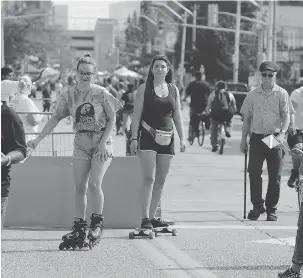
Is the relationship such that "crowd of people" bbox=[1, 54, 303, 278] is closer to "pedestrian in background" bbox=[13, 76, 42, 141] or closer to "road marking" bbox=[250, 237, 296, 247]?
"road marking" bbox=[250, 237, 296, 247]

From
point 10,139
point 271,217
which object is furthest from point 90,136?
point 271,217

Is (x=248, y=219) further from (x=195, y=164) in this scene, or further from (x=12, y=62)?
(x=12, y=62)

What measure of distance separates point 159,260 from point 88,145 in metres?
1.34

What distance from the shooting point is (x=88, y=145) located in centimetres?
901

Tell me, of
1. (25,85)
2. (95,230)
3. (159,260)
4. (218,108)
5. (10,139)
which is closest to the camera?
(10,139)

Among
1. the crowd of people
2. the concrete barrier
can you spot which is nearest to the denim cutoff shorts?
the crowd of people

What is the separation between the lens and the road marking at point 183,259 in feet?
25.3

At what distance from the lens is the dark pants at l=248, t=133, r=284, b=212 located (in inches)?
441

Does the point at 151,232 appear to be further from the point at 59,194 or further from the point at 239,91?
the point at 239,91

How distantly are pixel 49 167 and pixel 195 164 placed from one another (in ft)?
29.9

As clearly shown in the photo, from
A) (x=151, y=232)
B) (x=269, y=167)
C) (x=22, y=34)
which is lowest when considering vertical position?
(x=151, y=232)

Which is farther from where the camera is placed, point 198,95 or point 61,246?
point 198,95

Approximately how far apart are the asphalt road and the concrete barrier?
1.07ft

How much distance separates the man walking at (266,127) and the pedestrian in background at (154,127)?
167cm
